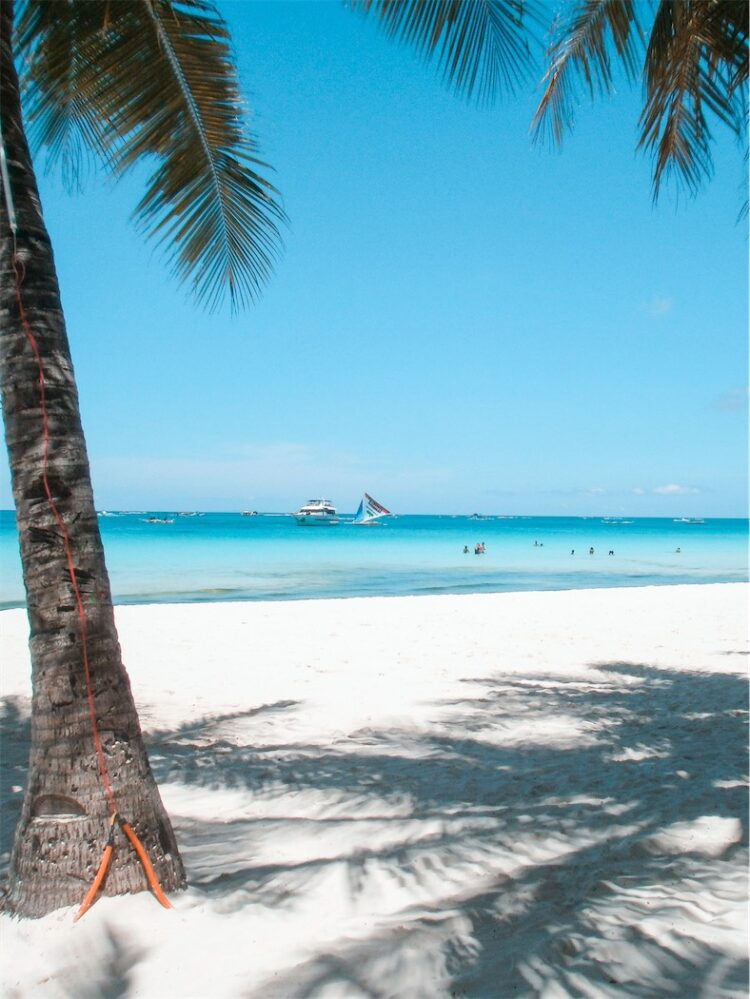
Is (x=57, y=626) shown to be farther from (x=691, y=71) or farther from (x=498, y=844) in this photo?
(x=691, y=71)

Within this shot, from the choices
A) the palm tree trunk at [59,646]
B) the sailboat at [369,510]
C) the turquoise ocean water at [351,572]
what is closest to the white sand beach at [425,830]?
the palm tree trunk at [59,646]

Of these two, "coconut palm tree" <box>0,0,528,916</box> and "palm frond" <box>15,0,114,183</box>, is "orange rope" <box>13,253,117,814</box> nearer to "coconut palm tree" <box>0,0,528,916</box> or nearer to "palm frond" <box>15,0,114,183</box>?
"coconut palm tree" <box>0,0,528,916</box>

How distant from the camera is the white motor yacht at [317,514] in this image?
91188mm

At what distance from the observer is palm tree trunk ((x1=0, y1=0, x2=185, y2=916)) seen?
278 centimetres

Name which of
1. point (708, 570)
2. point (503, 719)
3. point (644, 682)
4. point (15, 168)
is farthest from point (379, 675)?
point (708, 570)

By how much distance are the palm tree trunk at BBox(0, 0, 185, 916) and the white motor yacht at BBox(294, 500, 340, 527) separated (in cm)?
8553

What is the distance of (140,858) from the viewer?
2.80 m

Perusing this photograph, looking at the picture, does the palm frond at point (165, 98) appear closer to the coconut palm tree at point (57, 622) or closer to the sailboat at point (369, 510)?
the coconut palm tree at point (57, 622)

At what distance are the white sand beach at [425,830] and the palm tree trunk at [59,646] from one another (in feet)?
0.55

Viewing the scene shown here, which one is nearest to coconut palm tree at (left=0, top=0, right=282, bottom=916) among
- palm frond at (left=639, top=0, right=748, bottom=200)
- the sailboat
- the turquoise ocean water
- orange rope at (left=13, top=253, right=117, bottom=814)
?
orange rope at (left=13, top=253, right=117, bottom=814)

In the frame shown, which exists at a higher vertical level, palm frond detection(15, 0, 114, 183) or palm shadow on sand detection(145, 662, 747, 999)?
palm frond detection(15, 0, 114, 183)

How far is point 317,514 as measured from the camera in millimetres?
92812

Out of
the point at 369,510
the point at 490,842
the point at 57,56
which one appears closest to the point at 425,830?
the point at 490,842

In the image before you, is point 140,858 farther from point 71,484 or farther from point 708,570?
point 708,570
